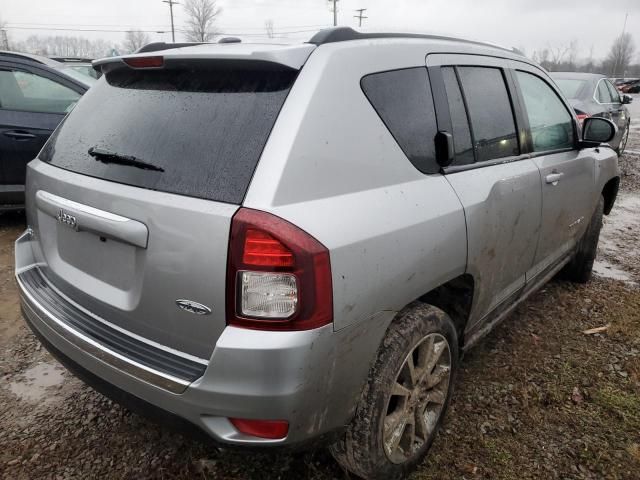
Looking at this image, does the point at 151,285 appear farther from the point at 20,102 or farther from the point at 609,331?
the point at 20,102

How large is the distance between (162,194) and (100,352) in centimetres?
62

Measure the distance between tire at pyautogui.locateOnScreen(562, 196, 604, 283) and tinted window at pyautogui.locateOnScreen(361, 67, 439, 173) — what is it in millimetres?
2545

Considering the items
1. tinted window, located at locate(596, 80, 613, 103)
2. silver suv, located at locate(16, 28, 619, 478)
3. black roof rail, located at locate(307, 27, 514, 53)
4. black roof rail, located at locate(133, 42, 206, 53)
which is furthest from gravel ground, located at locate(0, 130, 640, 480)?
tinted window, located at locate(596, 80, 613, 103)

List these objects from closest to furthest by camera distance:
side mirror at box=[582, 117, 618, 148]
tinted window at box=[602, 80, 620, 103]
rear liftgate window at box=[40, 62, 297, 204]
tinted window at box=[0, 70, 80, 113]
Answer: rear liftgate window at box=[40, 62, 297, 204] → side mirror at box=[582, 117, 618, 148] → tinted window at box=[0, 70, 80, 113] → tinted window at box=[602, 80, 620, 103]

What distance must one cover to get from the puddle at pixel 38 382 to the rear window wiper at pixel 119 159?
143 cm

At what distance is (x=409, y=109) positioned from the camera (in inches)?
80.0

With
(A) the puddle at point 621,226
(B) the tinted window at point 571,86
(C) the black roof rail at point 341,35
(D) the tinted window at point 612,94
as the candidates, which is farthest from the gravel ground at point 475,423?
(D) the tinted window at point 612,94

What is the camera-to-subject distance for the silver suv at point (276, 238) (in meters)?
1.54

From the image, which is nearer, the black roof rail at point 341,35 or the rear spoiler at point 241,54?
the rear spoiler at point 241,54

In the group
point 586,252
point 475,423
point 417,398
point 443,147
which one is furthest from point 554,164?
point 417,398

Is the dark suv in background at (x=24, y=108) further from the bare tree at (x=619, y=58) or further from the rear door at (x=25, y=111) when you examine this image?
the bare tree at (x=619, y=58)

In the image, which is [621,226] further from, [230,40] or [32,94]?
[32,94]

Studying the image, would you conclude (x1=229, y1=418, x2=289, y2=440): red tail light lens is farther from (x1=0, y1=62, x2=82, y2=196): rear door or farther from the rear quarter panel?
(x1=0, y1=62, x2=82, y2=196): rear door

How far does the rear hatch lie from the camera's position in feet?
5.16
